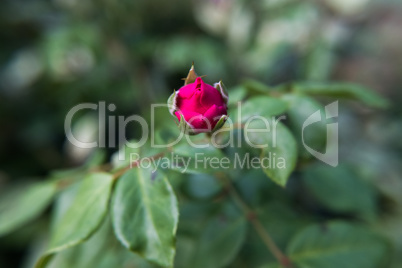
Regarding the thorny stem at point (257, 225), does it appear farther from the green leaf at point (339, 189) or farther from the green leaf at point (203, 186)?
the green leaf at point (339, 189)

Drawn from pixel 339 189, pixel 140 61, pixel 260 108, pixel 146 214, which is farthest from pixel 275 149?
pixel 140 61

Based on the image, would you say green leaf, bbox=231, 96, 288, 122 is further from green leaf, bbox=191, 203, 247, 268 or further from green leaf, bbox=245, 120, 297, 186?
green leaf, bbox=191, 203, 247, 268

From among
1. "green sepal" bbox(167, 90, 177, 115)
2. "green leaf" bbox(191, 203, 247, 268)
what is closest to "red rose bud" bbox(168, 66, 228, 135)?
"green sepal" bbox(167, 90, 177, 115)

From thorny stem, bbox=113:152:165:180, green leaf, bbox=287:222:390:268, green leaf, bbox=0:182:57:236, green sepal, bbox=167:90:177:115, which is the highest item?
green sepal, bbox=167:90:177:115

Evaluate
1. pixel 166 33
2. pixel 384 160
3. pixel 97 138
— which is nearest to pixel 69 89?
pixel 97 138

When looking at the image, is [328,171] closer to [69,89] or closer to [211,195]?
[211,195]
